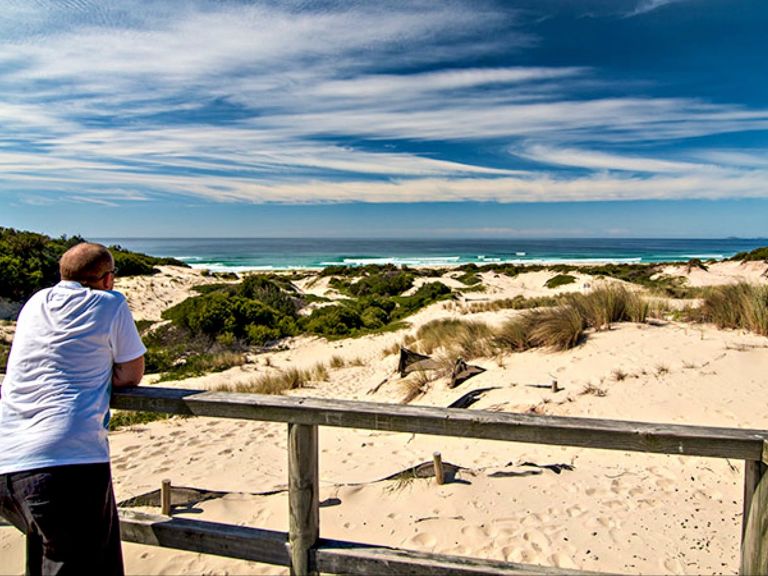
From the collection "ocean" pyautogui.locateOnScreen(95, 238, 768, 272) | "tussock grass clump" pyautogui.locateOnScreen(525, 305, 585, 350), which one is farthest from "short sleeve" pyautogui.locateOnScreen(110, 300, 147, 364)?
"ocean" pyautogui.locateOnScreen(95, 238, 768, 272)

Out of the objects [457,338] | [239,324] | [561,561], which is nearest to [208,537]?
[561,561]

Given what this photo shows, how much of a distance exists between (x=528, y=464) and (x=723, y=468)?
1904mm

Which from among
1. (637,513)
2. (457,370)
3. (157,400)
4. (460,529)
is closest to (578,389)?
(457,370)

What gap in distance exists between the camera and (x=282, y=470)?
612 cm

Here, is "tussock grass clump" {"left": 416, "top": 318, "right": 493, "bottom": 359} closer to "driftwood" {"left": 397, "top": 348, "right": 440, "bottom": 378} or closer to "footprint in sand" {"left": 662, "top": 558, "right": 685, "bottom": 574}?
"driftwood" {"left": 397, "top": 348, "right": 440, "bottom": 378}

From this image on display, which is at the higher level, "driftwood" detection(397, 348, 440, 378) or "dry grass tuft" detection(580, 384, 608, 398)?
"dry grass tuft" detection(580, 384, 608, 398)

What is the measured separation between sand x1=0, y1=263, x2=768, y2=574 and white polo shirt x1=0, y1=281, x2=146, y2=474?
6.13ft

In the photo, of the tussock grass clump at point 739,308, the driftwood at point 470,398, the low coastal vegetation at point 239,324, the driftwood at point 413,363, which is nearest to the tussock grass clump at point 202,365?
the low coastal vegetation at point 239,324

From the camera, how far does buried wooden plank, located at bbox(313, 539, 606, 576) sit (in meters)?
2.40

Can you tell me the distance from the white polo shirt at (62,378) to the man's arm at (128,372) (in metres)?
0.07

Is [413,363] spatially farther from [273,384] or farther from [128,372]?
[128,372]

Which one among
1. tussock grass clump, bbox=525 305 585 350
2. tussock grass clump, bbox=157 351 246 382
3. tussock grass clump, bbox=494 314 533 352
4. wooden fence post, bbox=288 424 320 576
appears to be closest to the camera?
wooden fence post, bbox=288 424 320 576

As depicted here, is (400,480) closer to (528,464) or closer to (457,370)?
(528,464)

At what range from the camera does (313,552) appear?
2580 mm
